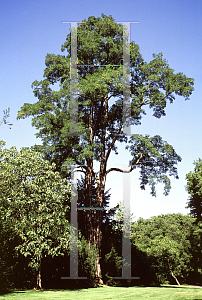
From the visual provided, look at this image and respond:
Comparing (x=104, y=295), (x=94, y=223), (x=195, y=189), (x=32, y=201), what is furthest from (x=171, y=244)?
(x=32, y=201)

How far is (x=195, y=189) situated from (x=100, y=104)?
669 inches

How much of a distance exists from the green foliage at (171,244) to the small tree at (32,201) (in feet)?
52.0

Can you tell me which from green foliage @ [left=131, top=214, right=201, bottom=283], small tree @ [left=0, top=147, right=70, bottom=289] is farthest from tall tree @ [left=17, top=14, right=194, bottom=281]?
green foliage @ [left=131, top=214, right=201, bottom=283]

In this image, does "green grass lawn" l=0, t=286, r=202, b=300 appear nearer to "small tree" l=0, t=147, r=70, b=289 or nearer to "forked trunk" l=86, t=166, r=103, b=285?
"small tree" l=0, t=147, r=70, b=289

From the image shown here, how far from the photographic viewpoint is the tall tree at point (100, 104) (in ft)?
→ 65.9

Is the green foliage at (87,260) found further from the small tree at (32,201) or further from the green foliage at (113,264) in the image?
the small tree at (32,201)

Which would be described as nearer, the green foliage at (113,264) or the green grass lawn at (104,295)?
the green grass lawn at (104,295)

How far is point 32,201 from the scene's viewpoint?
1366 centimetres

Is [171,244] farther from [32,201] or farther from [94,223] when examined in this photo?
[32,201]

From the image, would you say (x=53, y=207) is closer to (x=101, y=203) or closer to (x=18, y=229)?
(x=18, y=229)

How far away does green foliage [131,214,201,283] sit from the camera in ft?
101

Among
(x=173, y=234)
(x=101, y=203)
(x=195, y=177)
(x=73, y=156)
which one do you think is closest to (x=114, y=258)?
Answer: (x=101, y=203)

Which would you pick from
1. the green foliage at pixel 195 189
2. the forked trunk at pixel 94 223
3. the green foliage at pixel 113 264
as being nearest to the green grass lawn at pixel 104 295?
the forked trunk at pixel 94 223

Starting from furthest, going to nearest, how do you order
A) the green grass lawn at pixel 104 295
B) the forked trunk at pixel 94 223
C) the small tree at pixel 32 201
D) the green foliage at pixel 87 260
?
the forked trunk at pixel 94 223 → the green foliage at pixel 87 260 → the small tree at pixel 32 201 → the green grass lawn at pixel 104 295
